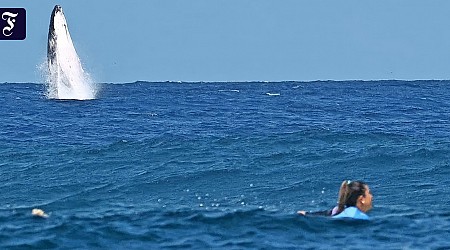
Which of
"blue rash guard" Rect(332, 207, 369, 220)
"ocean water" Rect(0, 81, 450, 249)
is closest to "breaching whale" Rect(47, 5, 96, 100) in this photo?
"ocean water" Rect(0, 81, 450, 249)

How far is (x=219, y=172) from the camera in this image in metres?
24.5

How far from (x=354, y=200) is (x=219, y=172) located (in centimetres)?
1067

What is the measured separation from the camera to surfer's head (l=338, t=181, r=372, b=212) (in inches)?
546

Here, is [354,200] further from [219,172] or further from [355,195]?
[219,172]

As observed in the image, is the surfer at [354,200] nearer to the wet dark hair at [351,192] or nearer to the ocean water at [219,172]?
the wet dark hair at [351,192]

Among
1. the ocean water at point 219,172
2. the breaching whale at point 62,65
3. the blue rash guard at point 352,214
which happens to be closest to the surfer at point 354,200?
the blue rash guard at point 352,214

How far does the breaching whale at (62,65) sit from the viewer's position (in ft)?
152

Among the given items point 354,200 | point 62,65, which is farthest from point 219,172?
point 62,65

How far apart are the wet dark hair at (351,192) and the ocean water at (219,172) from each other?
0.40 metres

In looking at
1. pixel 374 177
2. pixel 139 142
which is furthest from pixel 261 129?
pixel 374 177

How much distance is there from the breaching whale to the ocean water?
1464 mm

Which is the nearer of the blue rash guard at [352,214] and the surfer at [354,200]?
the surfer at [354,200]

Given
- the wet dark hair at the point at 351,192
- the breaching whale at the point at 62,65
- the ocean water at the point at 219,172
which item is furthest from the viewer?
the breaching whale at the point at 62,65

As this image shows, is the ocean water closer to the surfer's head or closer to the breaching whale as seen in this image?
the surfer's head
